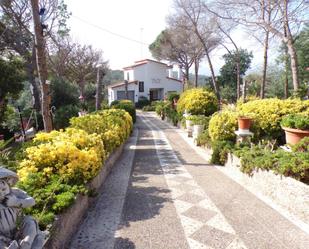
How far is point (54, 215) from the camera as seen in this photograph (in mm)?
3156

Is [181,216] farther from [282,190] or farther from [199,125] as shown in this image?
[199,125]

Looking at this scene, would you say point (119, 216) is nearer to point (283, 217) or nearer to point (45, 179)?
point (45, 179)

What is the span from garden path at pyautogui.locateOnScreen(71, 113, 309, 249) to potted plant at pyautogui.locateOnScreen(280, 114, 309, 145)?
5.77 ft

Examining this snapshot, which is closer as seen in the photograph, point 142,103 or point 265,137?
point 265,137

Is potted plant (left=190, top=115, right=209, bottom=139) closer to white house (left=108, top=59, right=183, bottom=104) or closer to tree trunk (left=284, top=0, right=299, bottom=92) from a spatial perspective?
tree trunk (left=284, top=0, right=299, bottom=92)

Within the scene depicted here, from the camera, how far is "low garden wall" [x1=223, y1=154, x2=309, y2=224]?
4.10 meters

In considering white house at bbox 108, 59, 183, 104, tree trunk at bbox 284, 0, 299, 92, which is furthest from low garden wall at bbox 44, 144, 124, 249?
white house at bbox 108, 59, 183, 104

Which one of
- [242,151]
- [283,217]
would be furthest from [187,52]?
[283,217]

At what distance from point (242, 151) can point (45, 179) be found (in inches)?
162

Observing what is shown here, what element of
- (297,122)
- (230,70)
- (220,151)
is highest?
(230,70)

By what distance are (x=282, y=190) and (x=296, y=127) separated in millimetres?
2386

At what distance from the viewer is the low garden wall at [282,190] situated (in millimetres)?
4098

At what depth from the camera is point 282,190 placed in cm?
458

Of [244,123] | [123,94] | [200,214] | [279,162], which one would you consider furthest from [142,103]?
[200,214]
